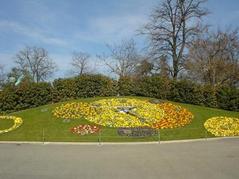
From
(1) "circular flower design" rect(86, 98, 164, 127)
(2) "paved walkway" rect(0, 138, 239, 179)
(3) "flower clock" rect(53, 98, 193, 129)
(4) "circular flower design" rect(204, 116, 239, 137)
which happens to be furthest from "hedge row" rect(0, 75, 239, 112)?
(2) "paved walkway" rect(0, 138, 239, 179)

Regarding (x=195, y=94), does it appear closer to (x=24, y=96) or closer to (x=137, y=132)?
(x=137, y=132)

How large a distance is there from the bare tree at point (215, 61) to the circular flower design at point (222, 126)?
889 inches

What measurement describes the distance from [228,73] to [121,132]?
3142cm

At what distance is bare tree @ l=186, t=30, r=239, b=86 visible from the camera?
5209 cm

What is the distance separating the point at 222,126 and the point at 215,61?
2617cm

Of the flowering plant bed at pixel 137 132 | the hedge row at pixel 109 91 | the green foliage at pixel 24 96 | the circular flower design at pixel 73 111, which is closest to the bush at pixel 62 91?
the hedge row at pixel 109 91

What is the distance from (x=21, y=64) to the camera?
7831 centimetres

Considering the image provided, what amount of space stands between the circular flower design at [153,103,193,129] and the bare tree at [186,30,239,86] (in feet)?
70.3

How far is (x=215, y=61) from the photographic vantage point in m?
52.3

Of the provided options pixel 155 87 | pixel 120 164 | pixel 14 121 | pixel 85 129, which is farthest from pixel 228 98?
pixel 120 164

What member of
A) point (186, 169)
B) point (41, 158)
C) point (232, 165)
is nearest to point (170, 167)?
point (186, 169)

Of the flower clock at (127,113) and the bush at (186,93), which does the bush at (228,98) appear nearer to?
the bush at (186,93)

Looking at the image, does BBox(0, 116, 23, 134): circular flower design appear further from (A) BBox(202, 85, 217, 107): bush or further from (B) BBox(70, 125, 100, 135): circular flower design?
(A) BBox(202, 85, 217, 107): bush

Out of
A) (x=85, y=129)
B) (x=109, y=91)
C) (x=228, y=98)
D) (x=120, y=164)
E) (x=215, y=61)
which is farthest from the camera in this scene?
(x=215, y=61)
